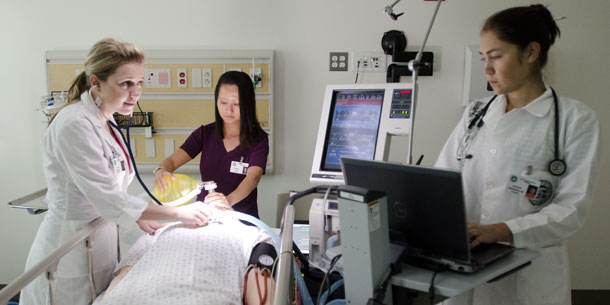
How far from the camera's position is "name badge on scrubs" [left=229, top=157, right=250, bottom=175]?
6.68ft

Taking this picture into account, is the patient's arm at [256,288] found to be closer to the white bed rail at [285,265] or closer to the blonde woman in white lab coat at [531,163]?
the white bed rail at [285,265]

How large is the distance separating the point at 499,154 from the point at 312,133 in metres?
1.58

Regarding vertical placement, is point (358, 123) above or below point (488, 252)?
above

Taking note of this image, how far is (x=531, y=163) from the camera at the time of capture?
1250mm

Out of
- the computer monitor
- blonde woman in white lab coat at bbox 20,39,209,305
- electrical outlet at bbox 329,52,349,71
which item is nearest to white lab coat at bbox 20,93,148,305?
blonde woman in white lab coat at bbox 20,39,209,305

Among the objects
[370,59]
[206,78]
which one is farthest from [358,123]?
[206,78]

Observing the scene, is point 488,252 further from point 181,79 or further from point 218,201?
point 181,79

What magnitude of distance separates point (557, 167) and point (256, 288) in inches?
39.8

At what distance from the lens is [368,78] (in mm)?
2699

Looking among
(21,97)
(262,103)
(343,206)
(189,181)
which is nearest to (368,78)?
(262,103)

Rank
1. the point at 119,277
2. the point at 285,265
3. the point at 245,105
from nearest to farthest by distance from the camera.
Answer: the point at 285,265 → the point at 119,277 → the point at 245,105

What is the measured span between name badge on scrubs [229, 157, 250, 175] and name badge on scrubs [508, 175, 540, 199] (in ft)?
4.03

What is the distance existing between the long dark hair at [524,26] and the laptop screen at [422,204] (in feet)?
2.07

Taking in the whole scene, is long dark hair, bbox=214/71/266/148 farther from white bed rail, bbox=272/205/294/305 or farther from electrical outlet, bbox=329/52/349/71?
electrical outlet, bbox=329/52/349/71
